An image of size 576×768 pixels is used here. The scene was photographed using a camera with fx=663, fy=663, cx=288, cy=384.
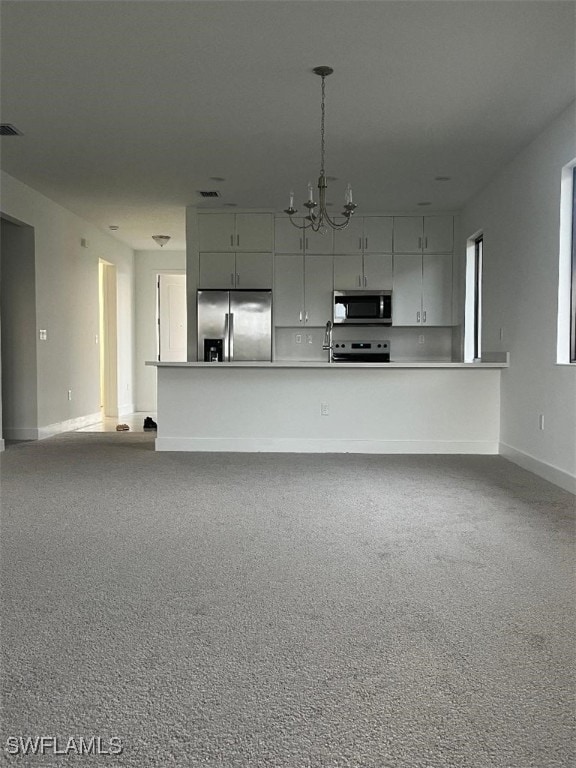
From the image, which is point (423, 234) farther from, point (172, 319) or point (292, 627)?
point (292, 627)

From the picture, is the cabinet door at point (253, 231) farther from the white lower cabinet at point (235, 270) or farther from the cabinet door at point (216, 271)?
the cabinet door at point (216, 271)

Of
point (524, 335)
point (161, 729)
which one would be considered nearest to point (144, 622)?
point (161, 729)

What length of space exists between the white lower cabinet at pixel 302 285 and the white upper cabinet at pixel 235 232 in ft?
1.07

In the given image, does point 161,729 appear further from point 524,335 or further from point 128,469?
point 524,335

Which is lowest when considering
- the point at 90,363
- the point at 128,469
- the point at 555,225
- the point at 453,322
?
the point at 128,469

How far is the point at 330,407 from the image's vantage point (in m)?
6.31

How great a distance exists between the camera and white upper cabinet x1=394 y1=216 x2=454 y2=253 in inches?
326

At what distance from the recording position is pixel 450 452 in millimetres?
6246

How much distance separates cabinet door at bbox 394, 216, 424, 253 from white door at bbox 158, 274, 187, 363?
4.21 metres

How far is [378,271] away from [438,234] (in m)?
0.87

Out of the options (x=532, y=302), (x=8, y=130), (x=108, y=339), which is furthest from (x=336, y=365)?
(x=108, y=339)

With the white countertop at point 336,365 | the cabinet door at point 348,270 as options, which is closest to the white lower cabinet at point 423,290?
the cabinet door at point 348,270

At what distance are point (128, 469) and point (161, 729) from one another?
3.86m

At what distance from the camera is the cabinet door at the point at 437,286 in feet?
27.2
